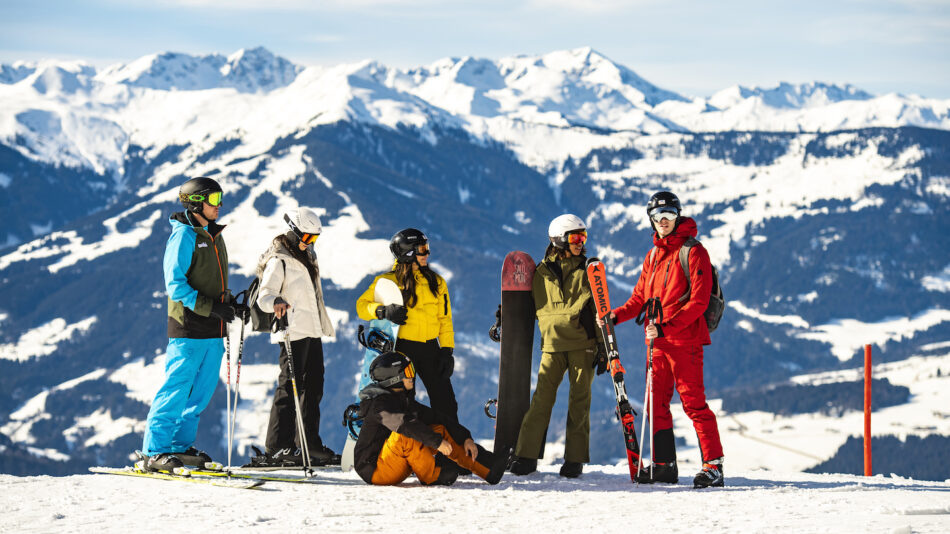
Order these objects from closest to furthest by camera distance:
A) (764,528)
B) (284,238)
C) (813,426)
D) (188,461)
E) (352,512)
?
(764,528), (352,512), (188,461), (284,238), (813,426)

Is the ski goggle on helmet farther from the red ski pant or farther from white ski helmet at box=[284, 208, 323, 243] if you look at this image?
white ski helmet at box=[284, 208, 323, 243]

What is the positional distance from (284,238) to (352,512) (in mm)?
3393

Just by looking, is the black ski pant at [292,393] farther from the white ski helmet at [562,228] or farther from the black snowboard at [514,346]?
the white ski helmet at [562,228]

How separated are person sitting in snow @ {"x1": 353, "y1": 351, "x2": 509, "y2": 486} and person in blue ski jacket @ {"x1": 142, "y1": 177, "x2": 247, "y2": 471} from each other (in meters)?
1.43

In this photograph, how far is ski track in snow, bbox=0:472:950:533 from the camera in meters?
7.54

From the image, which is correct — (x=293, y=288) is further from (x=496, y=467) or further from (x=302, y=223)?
(x=496, y=467)

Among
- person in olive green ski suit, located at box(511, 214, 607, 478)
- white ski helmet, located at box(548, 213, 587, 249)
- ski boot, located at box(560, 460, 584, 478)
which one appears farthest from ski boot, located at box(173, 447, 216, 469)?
white ski helmet, located at box(548, 213, 587, 249)

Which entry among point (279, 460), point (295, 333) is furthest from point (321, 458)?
point (295, 333)

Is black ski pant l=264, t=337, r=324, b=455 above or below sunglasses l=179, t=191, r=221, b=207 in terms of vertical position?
below

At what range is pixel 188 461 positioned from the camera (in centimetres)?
977

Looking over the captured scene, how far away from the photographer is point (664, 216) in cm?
993

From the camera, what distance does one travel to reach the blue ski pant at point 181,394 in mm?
9758

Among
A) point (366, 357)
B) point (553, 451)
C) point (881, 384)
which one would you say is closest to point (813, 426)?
point (881, 384)

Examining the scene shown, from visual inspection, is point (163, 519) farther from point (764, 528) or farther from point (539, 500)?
point (764, 528)
